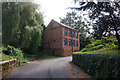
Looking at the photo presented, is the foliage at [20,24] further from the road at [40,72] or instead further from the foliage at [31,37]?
the road at [40,72]

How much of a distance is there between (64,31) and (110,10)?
21.3 m

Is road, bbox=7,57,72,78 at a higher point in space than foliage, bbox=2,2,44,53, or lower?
lower

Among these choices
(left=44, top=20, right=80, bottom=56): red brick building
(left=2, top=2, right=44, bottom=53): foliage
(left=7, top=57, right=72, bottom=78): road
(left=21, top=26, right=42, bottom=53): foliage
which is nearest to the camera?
(left=7, top=57, right=72, bottom=78): road

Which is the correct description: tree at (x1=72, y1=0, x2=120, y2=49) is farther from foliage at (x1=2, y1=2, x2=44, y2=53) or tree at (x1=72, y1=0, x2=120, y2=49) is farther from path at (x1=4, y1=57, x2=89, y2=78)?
foliage at (x1=2, y1=2, x2=44, y2=53)

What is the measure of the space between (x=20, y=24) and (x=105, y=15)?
15375 millimetres

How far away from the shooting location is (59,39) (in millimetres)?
26141

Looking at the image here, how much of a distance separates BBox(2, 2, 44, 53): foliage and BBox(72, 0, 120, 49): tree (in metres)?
13.5

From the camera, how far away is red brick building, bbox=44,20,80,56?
84.9 feet

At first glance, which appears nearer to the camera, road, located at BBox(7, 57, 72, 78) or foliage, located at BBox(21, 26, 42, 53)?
road, located at BBox(7, 57, 72, 78)

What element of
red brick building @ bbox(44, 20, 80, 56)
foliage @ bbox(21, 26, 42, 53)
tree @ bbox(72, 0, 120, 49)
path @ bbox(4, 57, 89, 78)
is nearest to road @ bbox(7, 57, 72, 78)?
path @ bbox(4, 57, 89, 78)

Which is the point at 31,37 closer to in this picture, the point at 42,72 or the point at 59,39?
the point at 59,39

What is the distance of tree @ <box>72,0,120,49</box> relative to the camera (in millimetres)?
5777

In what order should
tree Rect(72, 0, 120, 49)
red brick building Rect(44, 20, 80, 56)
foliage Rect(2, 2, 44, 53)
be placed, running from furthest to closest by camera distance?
red brick building Rect(44, 20, 80, 56) < foliage Rect(2, 2, 44, 53) < tree Rect(72, 0, 120, 49)

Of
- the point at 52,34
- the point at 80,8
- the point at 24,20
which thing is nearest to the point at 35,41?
the point at 24,20
